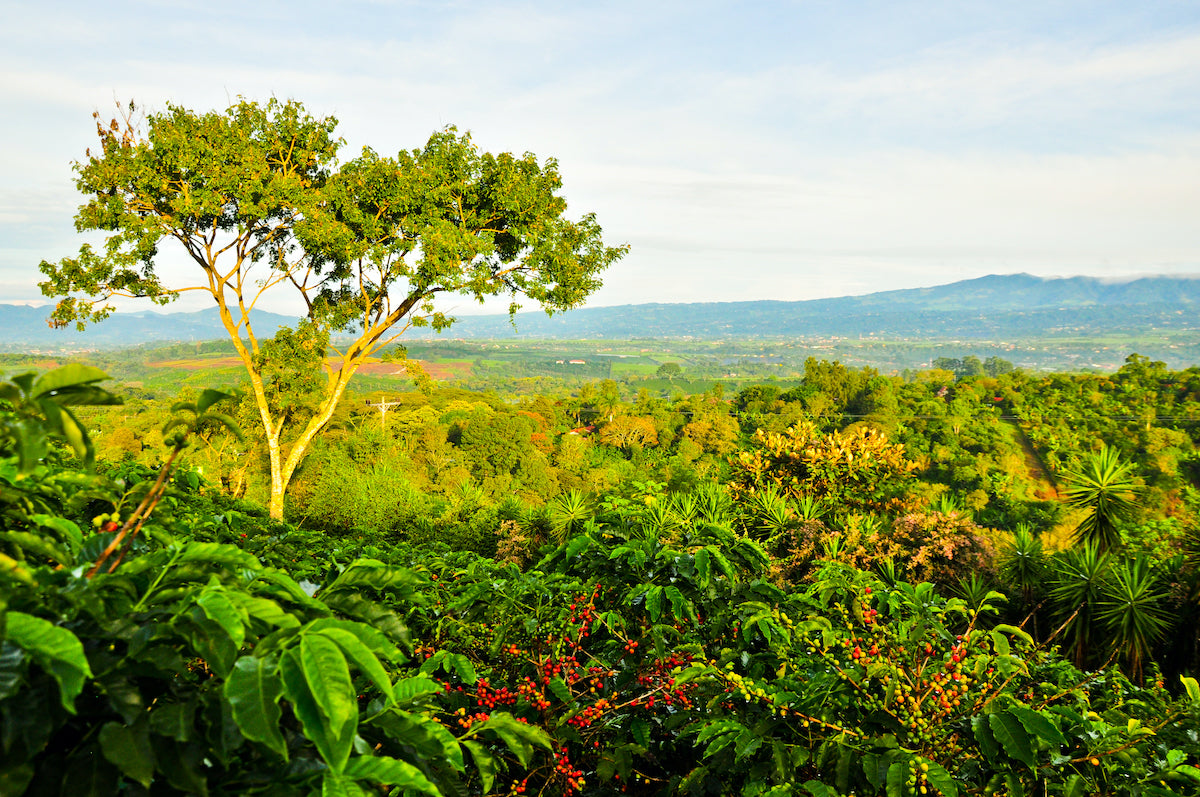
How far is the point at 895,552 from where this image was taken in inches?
235

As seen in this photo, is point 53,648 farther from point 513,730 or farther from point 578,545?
point 578,545

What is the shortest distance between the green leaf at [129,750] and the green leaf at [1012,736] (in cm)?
162

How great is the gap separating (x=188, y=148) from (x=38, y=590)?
1143cm

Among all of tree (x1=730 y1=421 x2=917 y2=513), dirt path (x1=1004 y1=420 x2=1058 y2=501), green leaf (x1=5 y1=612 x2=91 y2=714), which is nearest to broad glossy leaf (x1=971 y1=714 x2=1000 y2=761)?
green leaf (x1=5 y1=612 x2=91 y2=714)

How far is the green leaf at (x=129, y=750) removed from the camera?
767mm

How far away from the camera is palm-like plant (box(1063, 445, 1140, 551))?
290 inches

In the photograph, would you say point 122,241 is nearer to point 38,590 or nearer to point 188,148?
point 188,148

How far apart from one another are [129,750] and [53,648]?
0.15 m

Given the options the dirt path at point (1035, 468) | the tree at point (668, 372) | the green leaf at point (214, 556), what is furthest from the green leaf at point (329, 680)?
the tree at point (668, 372)

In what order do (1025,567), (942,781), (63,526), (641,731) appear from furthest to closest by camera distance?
(1025,567) < (641,731) < (942,781) < (63,526)

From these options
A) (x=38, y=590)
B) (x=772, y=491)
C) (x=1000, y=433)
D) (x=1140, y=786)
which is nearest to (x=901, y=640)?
(x=1140, y=786)

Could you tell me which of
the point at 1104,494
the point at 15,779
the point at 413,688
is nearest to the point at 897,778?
the point at 413,688

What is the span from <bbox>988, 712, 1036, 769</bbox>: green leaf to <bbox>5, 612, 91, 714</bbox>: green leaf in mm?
1710

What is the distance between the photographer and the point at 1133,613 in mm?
5785
